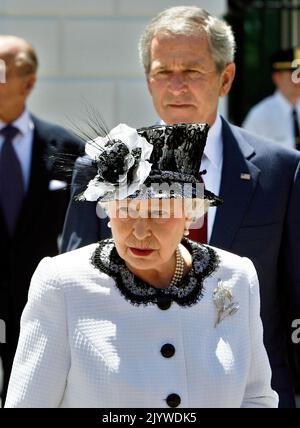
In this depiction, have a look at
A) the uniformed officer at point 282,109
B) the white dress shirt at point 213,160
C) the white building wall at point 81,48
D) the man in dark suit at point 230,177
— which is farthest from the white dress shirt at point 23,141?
the white dress shirt at point 213,160

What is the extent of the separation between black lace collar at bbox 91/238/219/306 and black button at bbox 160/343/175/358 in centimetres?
12

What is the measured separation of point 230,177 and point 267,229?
227mm

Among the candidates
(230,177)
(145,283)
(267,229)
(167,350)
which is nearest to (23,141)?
(230,177)

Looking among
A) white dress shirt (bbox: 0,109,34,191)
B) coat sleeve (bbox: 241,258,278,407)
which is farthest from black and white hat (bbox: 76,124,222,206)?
white dress shirt (bbox: 0,109,34,191)

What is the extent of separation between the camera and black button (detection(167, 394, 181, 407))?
3119 mm

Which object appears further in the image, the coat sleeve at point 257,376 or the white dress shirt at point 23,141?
the white dress shirt at point 23,141

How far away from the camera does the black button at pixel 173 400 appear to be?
3119 millimetres

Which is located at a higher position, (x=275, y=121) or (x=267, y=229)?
(x=267, y=229)

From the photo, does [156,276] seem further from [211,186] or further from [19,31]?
[19,31]

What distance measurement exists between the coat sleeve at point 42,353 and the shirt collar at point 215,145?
1.37m

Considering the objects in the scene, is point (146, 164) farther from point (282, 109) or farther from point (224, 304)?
point (282, 109)

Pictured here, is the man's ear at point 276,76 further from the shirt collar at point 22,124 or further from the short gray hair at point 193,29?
the short gray hair at point 193,29

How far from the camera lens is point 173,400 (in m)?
3.12

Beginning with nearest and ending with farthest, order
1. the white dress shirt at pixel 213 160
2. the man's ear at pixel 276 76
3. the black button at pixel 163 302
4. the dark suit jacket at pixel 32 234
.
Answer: the black button at pixel 163 302, the white dress shirt at pixel 213 160, the dark suit jacket at pixel 32 234, the man's ear at pixel 276 76
